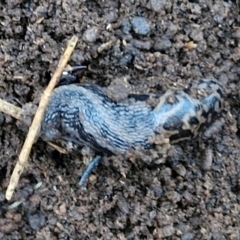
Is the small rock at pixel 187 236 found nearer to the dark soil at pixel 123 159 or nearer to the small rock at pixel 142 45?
the dark soil at pixel 123 159

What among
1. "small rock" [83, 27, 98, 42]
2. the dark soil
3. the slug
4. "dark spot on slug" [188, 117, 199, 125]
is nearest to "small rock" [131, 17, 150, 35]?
the dark soil

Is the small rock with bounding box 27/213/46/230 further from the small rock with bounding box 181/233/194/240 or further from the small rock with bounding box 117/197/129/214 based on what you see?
the small rock with bounding box 181/233/194/240

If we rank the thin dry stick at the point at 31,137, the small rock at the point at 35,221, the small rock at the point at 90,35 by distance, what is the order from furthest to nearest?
the small rock at the point at 90,35 < the small rock at the point at 35,221 < the thin dry stick at the point at 31,137

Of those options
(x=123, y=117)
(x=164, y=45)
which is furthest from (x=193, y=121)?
(x=164, y=45)

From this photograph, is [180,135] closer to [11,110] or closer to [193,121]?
[193,121]

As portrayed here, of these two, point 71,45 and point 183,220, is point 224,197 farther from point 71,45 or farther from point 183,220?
point 71,45

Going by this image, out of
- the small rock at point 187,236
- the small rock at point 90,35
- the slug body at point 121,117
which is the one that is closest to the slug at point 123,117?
the slug body at point 121,117
